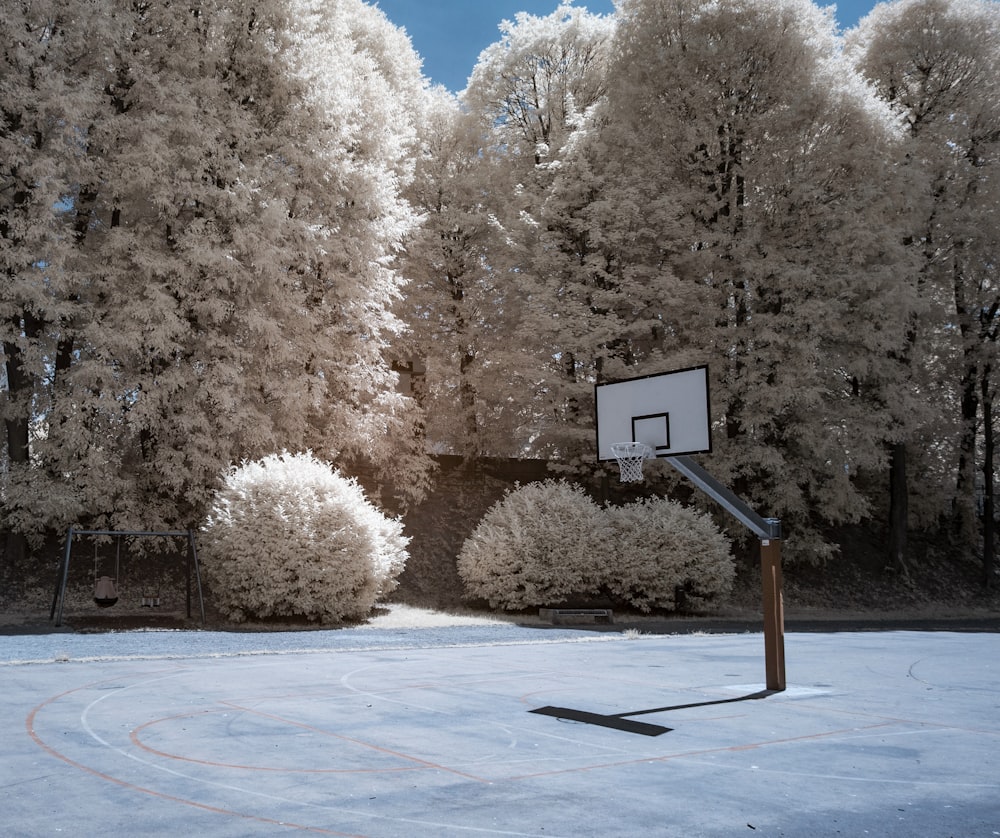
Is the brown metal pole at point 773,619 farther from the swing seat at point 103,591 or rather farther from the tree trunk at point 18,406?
the tree trunk at point 18,406

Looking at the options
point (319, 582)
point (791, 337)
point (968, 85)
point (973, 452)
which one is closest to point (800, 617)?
point (791, 337)

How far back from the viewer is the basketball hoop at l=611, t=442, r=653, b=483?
11703 mm

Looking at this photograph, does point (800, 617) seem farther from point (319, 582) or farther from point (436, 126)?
point (436, 126)

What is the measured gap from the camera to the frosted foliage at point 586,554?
64.4 feet

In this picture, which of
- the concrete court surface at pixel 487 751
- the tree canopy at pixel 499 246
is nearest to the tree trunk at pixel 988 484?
the tree canopy at pixel 499 246

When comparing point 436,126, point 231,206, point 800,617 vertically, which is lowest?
point 800,617

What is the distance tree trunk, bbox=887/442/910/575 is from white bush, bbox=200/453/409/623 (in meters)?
16.2

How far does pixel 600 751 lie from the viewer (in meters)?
6.27

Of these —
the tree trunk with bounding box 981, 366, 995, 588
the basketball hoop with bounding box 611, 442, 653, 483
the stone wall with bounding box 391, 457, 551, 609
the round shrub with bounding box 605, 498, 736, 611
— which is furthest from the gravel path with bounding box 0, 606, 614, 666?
the tree trunk with bounding box 981, 366, 995, 588

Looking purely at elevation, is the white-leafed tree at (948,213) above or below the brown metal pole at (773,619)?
above

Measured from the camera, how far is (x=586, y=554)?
2000cm

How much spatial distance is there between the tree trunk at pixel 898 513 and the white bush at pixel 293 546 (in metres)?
16.2

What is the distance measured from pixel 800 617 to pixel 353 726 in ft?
58.2

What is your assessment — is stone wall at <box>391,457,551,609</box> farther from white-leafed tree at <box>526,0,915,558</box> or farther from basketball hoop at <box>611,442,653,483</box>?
basketball hoop at <box>611,442,653,483</box>
